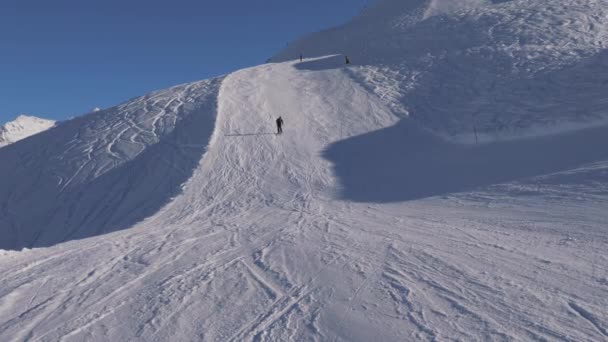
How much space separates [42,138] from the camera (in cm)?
2972

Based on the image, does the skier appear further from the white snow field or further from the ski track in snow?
the ski track in snow

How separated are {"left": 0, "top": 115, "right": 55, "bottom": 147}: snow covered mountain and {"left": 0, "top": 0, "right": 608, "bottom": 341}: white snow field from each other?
134m

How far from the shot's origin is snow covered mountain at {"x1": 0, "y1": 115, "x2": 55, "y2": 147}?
144m

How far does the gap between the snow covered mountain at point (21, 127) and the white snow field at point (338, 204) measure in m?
134

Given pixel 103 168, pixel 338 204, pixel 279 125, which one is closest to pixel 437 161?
pixel 338 204

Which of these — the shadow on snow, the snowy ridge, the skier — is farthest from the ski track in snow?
the snowy ridge

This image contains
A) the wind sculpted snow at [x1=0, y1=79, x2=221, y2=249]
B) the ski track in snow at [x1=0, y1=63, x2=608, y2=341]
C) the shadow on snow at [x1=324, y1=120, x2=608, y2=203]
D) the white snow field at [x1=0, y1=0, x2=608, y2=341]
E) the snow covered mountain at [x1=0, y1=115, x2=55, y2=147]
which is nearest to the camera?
the ski track in snow at [x1=0, y1=63, x2=608, y2=341]

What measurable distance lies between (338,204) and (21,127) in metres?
177

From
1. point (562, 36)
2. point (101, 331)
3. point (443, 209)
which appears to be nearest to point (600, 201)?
point (443, 209)

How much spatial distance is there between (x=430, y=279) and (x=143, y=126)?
22359mm

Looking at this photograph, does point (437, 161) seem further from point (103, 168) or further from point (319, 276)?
point (103, 168)

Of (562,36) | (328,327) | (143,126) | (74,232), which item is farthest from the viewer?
(562,36)

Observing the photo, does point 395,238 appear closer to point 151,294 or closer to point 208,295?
point 208,295

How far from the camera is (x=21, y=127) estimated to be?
160 meters
